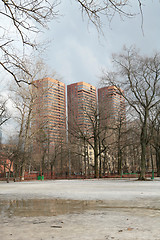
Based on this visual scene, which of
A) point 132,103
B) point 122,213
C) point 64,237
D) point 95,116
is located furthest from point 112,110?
point 64,237

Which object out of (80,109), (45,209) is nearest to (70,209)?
(45,209)

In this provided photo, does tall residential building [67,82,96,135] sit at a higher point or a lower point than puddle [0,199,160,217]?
higher

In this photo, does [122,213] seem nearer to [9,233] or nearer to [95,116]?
[9,233]

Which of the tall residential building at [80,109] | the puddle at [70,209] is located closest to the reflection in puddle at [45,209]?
the puddle at [70,209]

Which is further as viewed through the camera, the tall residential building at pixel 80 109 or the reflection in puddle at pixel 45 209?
the tall residential building at pixel 80 109

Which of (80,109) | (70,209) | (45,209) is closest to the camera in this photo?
(70,209)

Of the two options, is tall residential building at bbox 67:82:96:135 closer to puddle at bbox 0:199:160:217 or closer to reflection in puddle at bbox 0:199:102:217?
reflection in puddle at bbox 0:199:102:217

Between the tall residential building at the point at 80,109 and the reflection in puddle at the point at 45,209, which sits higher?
the tall residential building at the point at 80,109

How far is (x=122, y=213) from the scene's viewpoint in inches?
274

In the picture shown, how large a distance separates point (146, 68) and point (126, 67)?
2.36 m

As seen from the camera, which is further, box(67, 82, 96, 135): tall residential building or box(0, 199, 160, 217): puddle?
box(67, 82, 96, 135): tall residential building

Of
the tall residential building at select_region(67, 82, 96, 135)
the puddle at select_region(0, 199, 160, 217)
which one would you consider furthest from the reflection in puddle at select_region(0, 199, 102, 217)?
the tall residential building at select_region(67, 82, 96, 135)

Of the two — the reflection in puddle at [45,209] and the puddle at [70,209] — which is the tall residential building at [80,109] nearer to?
the reflection in puddle at [45,209]

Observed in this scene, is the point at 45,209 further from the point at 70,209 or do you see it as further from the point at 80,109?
the point at 80,109
